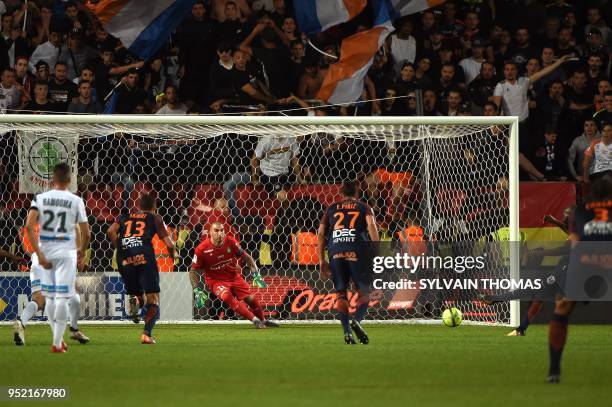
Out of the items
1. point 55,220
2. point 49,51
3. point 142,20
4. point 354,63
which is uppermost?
point 142,20

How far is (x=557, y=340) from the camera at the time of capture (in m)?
9.75

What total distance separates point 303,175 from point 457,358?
7.41m

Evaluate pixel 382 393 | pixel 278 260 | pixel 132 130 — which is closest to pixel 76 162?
pixel 132 130

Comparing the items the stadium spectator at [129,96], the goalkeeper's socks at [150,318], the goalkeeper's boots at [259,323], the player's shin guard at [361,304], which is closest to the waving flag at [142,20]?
the stadium spectator at [129,96]

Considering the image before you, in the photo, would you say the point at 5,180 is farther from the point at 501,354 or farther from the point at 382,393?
the point at 382,393

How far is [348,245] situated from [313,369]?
346cm

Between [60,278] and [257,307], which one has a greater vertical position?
[60,278]

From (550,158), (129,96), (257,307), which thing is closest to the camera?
(257,307)

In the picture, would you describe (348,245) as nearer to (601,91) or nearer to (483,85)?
(483,85)

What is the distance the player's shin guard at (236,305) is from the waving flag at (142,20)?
15.7ft

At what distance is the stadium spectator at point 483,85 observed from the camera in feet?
68.3

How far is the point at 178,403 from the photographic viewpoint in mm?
8406

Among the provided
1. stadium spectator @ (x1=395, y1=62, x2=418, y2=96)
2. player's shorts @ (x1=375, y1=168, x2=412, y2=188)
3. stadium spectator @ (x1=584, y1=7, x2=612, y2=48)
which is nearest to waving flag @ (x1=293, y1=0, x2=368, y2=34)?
stadium spectator @ (x1=395, y1=62, x2=418, y2=96)

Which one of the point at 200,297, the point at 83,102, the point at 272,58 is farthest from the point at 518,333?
the point at 83,102
